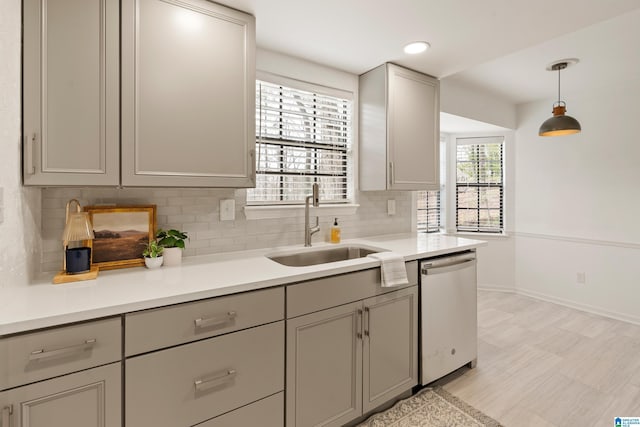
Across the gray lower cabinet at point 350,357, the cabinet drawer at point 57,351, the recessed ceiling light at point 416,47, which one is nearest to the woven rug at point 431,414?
the gray lower cabinet at point 350,357

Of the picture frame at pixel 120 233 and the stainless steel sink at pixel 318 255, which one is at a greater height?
the picture frame at pixel 120 233

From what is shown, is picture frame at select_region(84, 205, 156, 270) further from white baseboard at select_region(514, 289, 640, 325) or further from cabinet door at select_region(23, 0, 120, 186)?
white baseboard at select_region(514, 289, 640, 325)

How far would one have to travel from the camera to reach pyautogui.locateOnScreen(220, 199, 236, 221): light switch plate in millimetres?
2035

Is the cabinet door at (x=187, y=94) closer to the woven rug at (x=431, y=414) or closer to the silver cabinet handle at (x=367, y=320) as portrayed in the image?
the silver cabinet handle at (x=367, y=320)

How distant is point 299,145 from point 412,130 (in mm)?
953

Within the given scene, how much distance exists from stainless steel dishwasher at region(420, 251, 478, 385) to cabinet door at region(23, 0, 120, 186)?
193cm

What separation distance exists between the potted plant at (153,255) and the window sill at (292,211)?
1.98ft

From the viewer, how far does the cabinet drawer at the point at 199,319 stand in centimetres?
117

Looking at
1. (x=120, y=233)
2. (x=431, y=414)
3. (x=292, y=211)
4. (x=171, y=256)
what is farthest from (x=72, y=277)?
(x=431, y=414)

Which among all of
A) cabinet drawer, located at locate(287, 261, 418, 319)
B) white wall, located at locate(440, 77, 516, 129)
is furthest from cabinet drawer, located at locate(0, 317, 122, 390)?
white wall, located at locate(440, 77, 516, 129)

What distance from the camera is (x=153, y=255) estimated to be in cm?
165

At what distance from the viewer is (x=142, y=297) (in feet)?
3.91

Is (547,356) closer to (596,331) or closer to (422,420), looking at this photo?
(596,331)

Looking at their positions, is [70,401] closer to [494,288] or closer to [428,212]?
[428,212]
